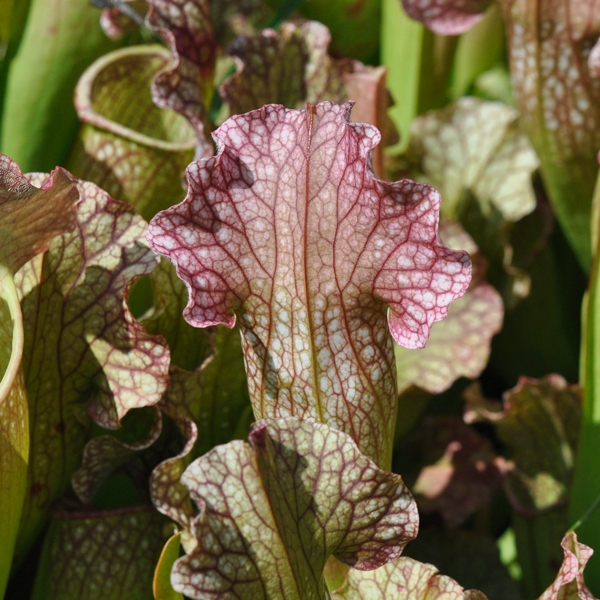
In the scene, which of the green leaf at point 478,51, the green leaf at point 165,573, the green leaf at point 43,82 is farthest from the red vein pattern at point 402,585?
the green leaf at point 478,51

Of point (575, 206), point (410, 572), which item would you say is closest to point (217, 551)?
point (410, 572)

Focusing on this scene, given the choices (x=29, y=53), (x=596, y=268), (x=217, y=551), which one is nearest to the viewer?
(x=217, y=551)

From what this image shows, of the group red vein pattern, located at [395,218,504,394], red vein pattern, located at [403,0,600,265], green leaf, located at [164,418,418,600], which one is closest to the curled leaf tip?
red vein pattern, located at [403,0,600,265]

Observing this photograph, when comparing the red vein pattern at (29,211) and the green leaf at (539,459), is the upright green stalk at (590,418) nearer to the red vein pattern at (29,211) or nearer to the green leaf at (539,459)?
the green leaf at (539,459)

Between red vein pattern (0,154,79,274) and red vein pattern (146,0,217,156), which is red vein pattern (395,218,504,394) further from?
red vein pattern (0,154,79,274)

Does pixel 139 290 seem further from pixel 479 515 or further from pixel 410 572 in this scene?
pixel 479 515
